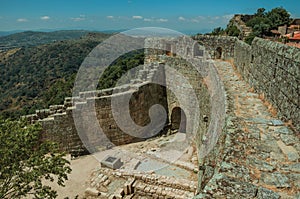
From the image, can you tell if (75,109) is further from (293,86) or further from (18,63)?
(18,63)

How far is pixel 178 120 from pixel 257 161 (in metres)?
8.48

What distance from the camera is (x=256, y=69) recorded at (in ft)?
18.4

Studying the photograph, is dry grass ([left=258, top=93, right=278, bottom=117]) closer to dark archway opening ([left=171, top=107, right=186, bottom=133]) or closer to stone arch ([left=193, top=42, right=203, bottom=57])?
dark archway opening ([left=171, top=107, right=186, bottom=133])

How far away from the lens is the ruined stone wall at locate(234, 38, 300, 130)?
3.36 meters

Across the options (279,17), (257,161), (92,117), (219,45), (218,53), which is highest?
(279,17)

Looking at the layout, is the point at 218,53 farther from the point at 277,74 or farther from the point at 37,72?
the point at 37,72

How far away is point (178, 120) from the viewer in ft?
36.5

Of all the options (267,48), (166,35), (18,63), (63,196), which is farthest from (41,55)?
(267,48)

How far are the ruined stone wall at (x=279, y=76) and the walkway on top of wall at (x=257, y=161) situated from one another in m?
0.27

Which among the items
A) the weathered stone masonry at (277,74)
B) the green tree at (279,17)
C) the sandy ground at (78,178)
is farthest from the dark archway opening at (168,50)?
the green tree at (279,17)

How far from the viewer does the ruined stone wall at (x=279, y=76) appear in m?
3.36

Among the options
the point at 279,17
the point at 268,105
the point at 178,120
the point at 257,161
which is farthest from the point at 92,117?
the point at 279,17

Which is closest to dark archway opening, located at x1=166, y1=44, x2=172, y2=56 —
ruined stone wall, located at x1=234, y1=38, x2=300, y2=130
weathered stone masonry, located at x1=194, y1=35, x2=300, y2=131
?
weathered stone masonry, located at x1=194, y1=35, x2=300, y2=131

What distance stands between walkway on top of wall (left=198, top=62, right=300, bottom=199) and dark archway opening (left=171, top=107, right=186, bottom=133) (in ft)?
21.9
